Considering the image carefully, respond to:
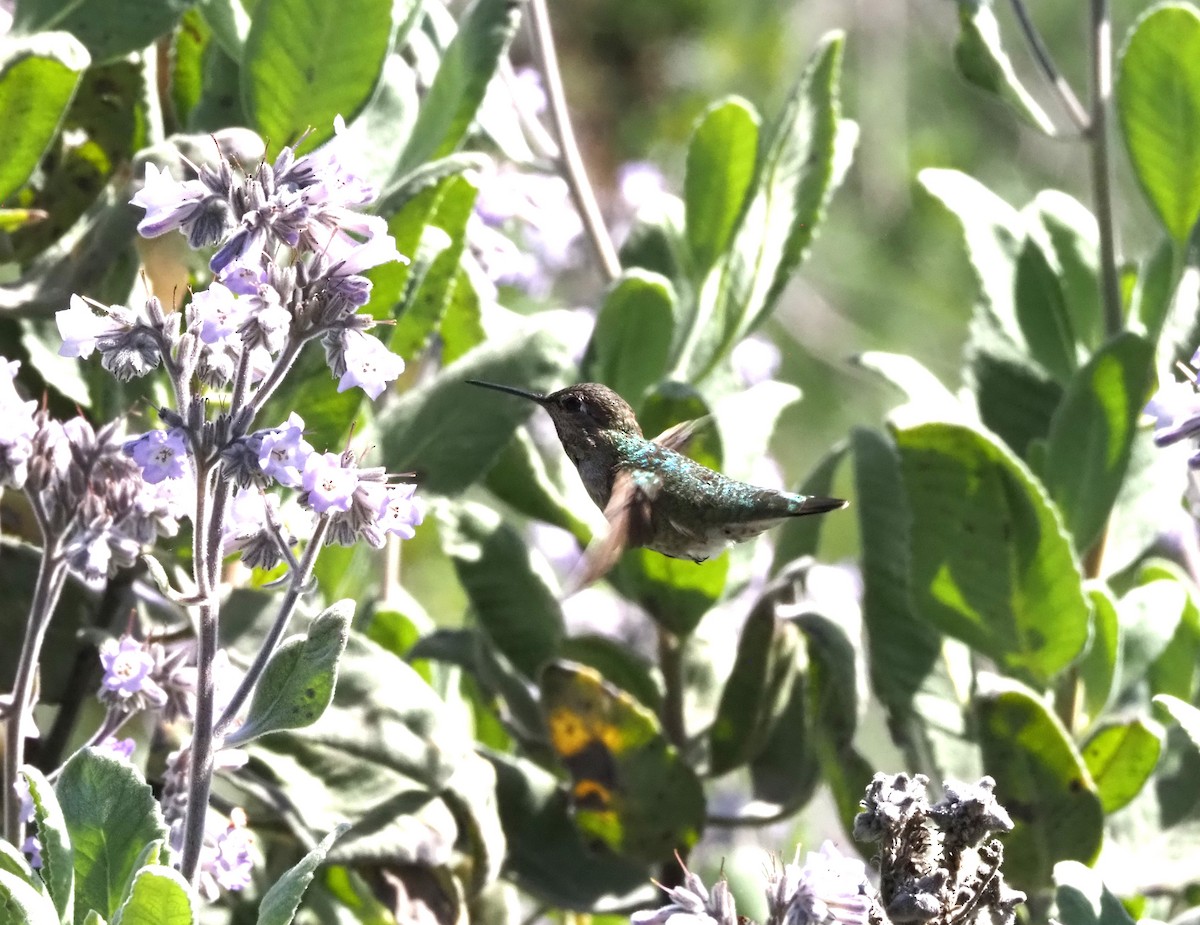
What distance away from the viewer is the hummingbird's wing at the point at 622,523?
214cm

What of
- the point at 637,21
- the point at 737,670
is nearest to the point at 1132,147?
the point at 737,670

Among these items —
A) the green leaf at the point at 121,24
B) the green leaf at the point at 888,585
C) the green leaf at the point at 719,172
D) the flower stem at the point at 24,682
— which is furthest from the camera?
the green leaf at the point at 719,172

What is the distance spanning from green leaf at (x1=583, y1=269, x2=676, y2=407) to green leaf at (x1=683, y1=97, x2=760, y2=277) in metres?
0.24

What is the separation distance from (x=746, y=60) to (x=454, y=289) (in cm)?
540

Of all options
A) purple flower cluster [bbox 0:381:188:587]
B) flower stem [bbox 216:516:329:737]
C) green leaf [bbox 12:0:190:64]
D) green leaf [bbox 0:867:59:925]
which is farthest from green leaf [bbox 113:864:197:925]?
green leaf [bbox 12:0:190:64]

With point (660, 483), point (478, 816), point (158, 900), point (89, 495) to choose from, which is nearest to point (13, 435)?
point (89, 495)

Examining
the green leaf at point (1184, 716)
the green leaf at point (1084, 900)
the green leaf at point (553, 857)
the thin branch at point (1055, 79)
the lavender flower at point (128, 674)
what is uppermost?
the thin branch at point (1055, 79)

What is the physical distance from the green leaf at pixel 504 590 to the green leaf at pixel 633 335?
303 mm

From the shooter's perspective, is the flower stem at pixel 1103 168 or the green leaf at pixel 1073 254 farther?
the green leaf at pixel 1073 254

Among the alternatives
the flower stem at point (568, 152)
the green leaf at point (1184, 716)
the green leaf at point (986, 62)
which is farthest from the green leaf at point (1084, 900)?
the flower stem at point (568, 152)

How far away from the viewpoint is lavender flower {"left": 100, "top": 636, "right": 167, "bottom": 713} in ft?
6.43

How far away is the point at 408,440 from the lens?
2.49m

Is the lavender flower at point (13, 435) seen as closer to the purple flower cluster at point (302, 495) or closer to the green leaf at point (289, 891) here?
the purple flower cluster at point (302, 495)

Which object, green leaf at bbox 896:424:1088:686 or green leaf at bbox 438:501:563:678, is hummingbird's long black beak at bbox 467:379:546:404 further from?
green leaf at bbox 896:424:1088:686
